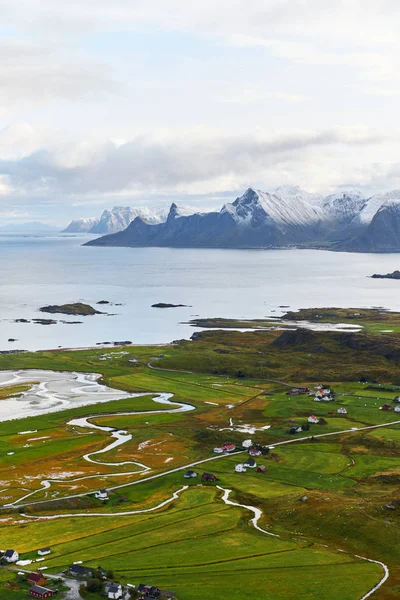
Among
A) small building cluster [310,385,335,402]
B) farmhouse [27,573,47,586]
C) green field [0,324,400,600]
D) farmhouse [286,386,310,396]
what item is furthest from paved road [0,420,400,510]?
farmhouse [286,386,310,396]

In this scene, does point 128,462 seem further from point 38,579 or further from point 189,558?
point 38,579

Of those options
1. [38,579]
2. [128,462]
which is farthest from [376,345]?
[38,579]

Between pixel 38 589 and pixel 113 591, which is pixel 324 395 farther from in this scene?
pixel 38 589

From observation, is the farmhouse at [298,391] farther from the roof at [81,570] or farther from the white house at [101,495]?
the roof at [81,570]

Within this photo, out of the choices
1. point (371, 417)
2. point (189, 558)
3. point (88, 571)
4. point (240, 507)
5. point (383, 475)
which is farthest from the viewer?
point (371, 417)

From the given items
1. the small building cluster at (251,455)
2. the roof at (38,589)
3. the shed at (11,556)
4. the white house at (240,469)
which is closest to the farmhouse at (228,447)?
the small building cluster at (251,455)

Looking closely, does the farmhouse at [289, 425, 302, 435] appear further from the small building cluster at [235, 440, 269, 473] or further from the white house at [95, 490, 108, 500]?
the white house at [95, 490, 108, 500]
